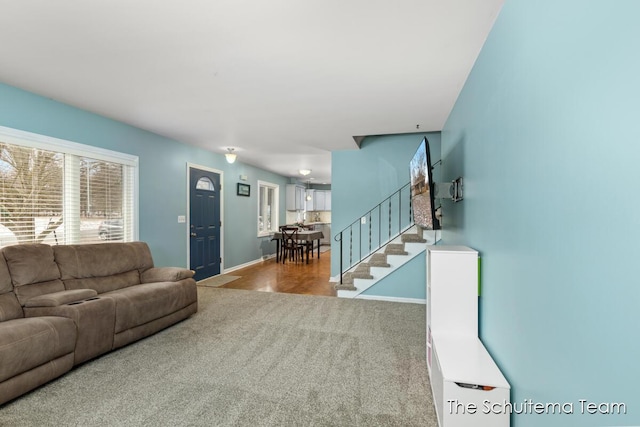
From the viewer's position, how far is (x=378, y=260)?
15.8 ft

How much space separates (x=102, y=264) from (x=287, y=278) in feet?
11.0

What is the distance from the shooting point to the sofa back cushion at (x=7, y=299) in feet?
8.19

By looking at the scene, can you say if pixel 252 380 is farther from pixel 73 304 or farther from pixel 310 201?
pixel 310 201

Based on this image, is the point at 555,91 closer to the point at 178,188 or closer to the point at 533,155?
the point at 533,155

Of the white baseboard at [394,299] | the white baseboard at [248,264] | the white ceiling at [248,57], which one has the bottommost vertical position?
the white baseboard at [394,299]

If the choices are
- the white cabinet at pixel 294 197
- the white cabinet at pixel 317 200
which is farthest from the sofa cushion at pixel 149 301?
the white cabinet at pixel 317 200

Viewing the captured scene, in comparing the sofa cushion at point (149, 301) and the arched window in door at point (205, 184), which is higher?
the arched window in door at point (205, 184)

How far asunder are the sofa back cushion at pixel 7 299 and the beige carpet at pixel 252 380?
2.26 feet

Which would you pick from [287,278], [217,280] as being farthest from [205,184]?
[287,278]

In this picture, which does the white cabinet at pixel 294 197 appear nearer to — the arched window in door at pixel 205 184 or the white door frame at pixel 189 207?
the white door frame at pixel 189 207

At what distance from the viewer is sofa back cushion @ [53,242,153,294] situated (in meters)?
3.15

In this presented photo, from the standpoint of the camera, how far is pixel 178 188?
5180mm

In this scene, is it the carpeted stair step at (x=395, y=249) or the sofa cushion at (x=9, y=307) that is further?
the carpeted stair step at (x=395, y=249)

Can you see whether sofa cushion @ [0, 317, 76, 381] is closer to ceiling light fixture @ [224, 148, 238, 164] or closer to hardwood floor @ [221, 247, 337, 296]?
hardwood floor @ [221, 247, 337, 296]
